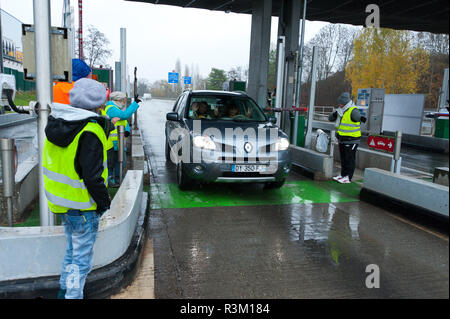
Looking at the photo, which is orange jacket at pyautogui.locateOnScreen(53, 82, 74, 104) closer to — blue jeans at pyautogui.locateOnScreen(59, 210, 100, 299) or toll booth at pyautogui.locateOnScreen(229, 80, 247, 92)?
blue jeans at pyautogui.locateOnScreen(59, 210, 100, 299)

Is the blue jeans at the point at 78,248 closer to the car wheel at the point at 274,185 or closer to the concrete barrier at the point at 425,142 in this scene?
the car wheel at the point at 274,185

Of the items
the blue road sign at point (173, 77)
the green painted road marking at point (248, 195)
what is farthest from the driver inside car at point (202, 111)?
the blue road sign at point (173, 77)

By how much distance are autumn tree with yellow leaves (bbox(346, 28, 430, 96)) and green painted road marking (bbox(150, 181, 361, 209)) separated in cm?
835

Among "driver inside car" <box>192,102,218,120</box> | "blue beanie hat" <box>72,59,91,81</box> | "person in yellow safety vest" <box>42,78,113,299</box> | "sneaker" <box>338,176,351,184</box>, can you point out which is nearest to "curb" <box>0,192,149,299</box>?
"person in yellow safety vest" <box>42,78,113,299</box>

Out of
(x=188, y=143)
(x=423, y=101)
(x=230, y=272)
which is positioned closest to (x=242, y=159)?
(x=188, y=143)

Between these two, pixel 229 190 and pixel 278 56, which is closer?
pixel 229 190

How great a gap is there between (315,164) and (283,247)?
4107mm

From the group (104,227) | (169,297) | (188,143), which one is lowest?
(169,297)

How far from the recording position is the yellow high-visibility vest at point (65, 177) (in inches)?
102

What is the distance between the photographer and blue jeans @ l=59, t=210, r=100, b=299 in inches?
107

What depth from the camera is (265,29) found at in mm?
11648

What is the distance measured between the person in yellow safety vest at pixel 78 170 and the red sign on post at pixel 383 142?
17.9ft

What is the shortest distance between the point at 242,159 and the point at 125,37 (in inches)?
199
